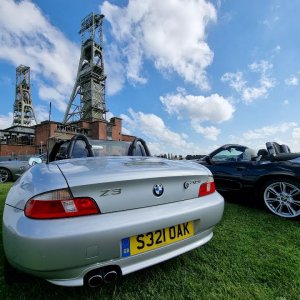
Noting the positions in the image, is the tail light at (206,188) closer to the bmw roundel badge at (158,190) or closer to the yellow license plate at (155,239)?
the yellow license plate at (155,239)

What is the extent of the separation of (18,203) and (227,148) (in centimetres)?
422

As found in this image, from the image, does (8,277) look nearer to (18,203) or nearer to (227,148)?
(18,203)

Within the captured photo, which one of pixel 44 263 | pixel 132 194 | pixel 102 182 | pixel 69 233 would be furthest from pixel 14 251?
pixel 132 194

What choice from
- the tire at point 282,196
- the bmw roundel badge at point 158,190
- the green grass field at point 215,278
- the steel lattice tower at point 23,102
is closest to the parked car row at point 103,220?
the bmw roundel badge at point 158,190

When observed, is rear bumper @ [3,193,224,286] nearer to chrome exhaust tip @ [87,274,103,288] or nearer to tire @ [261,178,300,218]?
chrome exhaust tip @ [87,274,103,288]

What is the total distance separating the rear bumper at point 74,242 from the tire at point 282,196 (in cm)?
275

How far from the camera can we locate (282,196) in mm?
3523

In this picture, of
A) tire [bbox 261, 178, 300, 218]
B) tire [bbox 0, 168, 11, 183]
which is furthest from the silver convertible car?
tire [bbox 0, 168, 11, 183]

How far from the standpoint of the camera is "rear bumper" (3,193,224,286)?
4.16 ft

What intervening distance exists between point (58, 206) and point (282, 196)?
3425 millimetres

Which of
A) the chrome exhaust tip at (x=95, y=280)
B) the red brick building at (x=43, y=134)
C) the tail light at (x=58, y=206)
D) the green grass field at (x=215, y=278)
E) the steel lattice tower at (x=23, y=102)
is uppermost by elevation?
the steel lattice tower at (x=23, y=102)

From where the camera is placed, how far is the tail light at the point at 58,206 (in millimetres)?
1354

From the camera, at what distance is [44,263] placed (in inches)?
50.4

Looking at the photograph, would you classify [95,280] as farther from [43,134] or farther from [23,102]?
[23,102]
